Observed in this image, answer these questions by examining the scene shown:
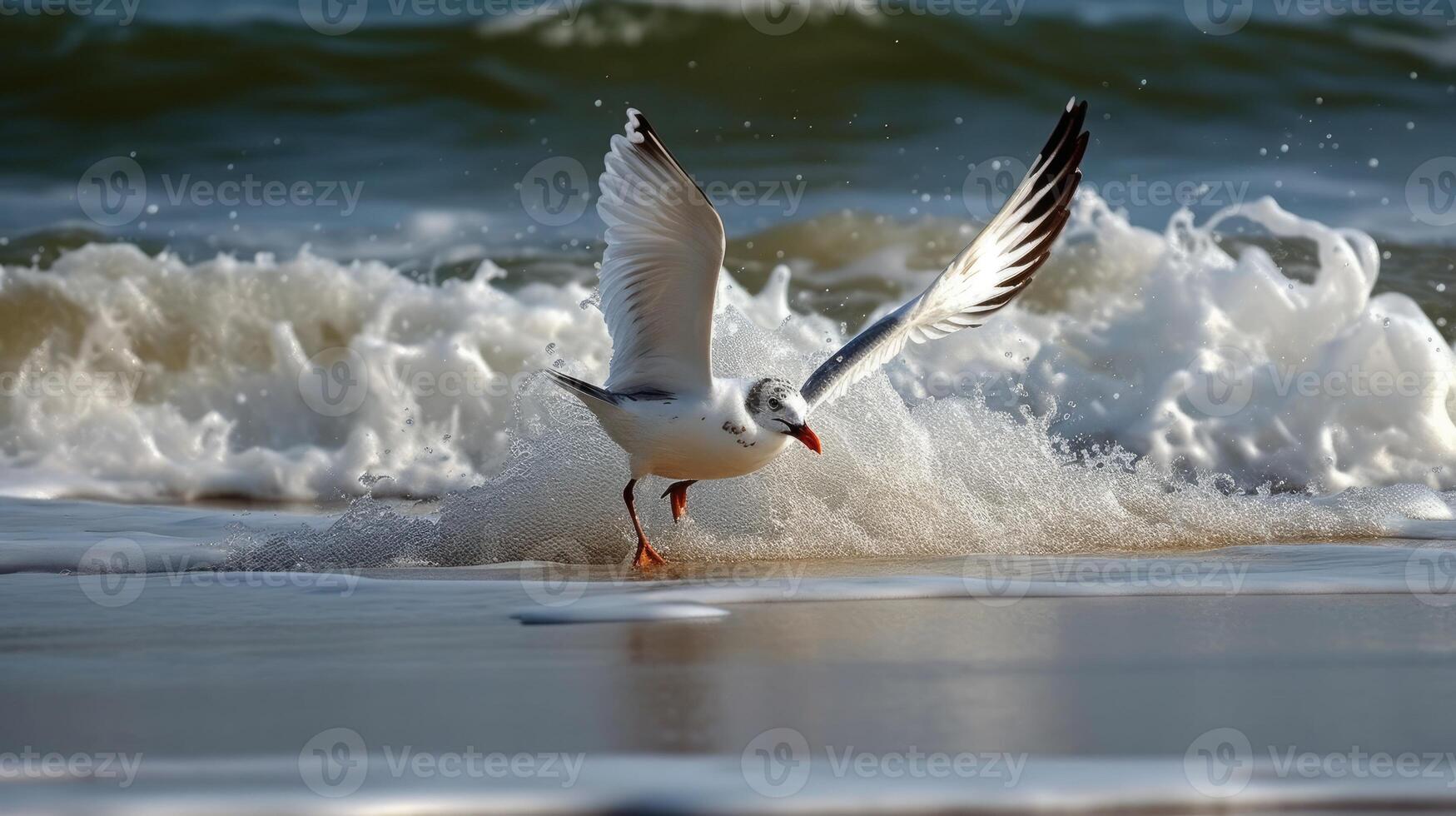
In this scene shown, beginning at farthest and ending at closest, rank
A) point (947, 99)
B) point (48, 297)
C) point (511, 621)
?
point (947, 99) → point (48, 297) → point (511, 621)

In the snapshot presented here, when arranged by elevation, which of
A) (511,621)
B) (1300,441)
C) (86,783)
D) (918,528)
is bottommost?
(1300,441)

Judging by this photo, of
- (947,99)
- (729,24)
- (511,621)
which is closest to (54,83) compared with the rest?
(729,24)

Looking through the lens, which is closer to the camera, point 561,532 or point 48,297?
point 561,532

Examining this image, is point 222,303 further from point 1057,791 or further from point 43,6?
point 1057,791

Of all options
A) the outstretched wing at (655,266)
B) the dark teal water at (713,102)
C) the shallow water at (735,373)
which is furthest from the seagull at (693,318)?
the dark teal water at (713,102)

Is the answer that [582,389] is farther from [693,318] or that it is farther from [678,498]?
[678,498]

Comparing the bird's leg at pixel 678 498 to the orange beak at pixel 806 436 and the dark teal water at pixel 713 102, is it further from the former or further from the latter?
the dark teal water at pixel 713 102

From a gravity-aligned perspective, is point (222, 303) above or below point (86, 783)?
below

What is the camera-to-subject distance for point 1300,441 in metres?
7.18

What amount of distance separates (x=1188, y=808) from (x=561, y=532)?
3.14 m

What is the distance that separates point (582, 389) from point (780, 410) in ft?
1.82

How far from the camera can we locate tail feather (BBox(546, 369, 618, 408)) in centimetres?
432

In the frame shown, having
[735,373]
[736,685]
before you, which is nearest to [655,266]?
[735,373]

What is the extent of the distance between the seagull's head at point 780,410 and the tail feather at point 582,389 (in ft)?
1.29
